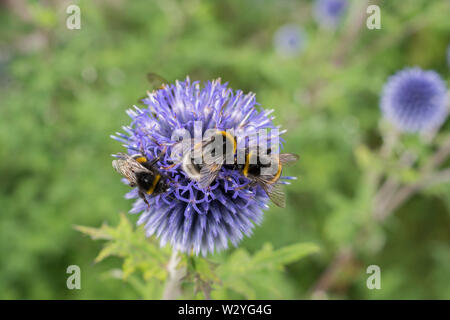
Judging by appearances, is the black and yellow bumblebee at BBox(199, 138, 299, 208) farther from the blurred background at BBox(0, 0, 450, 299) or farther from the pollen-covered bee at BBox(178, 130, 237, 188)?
the blurred background at BBox(0, 0, 450, 299)

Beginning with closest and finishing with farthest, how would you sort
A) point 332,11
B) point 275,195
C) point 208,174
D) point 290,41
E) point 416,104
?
1. point 208,174
2. point 275,195
3. point 416,104
4. point 332,11
5. point 290,41

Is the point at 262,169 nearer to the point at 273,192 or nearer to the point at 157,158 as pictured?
A: the point at 273,192

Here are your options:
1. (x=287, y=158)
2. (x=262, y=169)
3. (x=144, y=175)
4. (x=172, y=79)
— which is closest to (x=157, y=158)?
(x=144, y=175)
